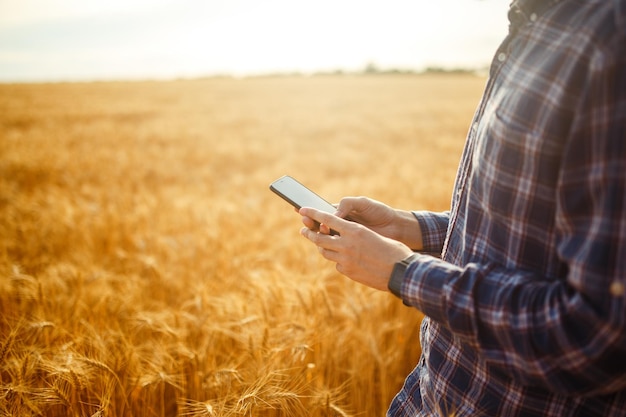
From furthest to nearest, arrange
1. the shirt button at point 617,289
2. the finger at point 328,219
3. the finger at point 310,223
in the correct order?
the finger at point 310,223
the finger at point 328,219
the shirt button at point 617,289

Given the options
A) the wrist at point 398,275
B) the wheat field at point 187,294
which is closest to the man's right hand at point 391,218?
the wrist at point 398,275

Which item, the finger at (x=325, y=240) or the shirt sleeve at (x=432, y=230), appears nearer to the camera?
the finger at (x=325, y=240)

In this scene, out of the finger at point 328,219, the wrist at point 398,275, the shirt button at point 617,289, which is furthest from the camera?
the finger at point 328,219

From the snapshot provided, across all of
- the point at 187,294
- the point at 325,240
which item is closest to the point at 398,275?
the point at 325,240

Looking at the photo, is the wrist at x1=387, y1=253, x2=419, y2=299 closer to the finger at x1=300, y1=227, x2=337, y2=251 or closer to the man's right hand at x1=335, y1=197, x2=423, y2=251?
the finger at x1=300, y1=227, x2=337, y2=251

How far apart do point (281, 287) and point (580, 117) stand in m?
1.46

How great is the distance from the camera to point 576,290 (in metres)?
0.56

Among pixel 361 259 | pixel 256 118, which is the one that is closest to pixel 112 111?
pixel 256 118

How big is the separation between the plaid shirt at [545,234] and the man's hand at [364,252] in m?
0.06

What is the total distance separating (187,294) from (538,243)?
7.03ft

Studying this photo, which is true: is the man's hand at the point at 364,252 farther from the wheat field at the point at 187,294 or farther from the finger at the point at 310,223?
the wheat field at the point at 187,294

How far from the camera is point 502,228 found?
2.23 ft

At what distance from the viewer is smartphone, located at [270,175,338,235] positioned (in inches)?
44.7

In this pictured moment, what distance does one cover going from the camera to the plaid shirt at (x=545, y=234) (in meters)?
0.52
